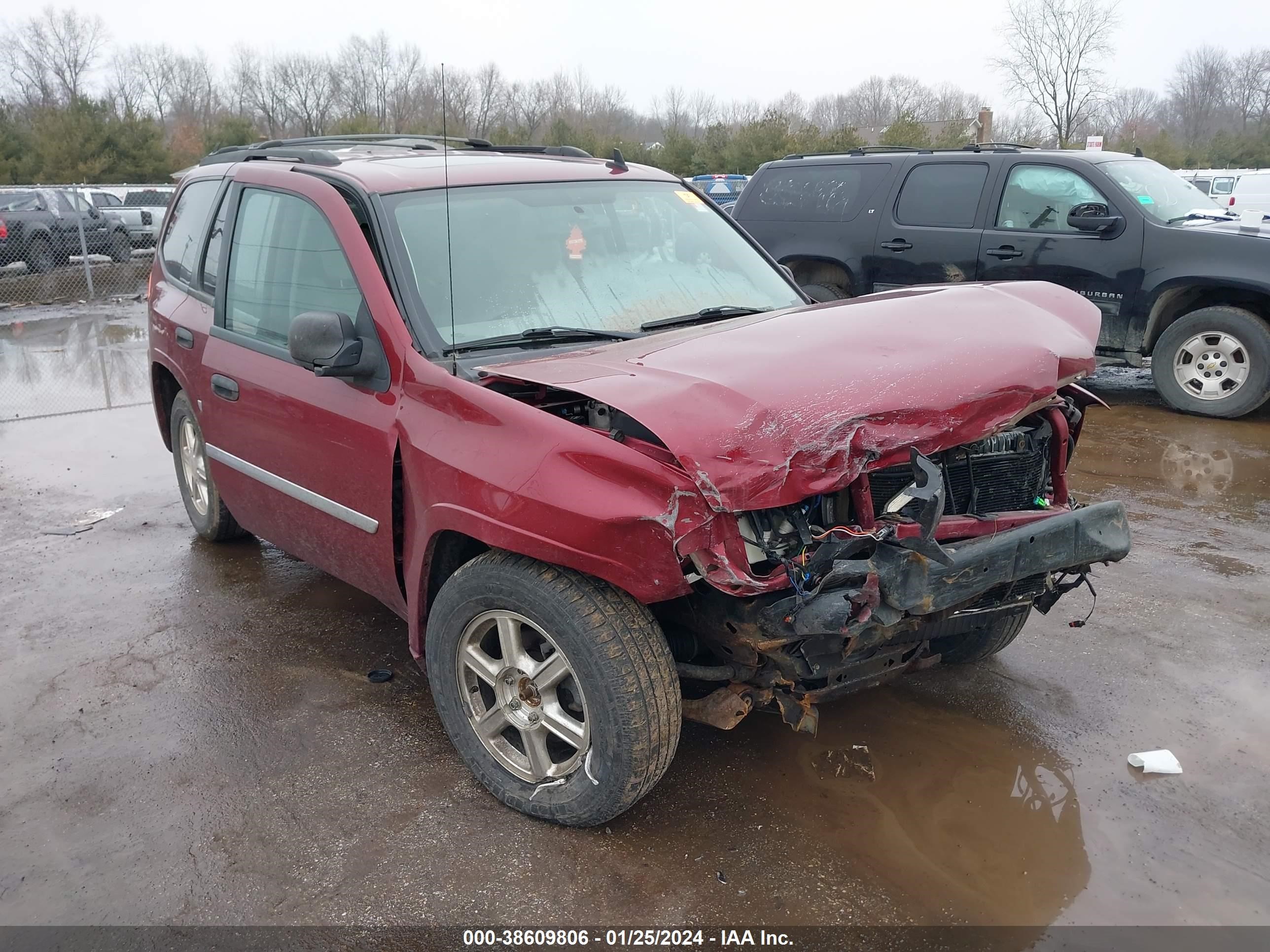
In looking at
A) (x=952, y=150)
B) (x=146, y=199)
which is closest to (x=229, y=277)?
(x=952, y=150)

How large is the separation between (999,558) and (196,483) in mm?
4214

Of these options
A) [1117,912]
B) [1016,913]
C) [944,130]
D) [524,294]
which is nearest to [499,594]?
[524,294]

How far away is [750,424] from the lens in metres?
2.57

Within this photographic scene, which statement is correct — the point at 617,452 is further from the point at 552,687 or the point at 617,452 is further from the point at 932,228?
the point at 932,228

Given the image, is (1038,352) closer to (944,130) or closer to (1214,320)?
→ (1214,320)

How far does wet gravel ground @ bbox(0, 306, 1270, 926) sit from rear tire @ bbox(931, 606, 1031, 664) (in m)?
0.09

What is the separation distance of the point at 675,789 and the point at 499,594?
90 centimetres

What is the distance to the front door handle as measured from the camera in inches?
164

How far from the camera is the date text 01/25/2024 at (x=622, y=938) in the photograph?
2604mm

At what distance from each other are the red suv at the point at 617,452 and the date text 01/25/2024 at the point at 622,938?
0.40 metres

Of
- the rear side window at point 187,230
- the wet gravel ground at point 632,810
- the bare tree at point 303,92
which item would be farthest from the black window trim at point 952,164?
the bare tree at point 303,92

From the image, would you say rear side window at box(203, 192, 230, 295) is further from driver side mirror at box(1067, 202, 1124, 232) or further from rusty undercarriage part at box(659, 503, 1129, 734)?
driver side mirror at box(1067, 202, 1124, 232)

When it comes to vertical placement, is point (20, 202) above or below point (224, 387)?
above

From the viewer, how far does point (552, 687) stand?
2.96m
